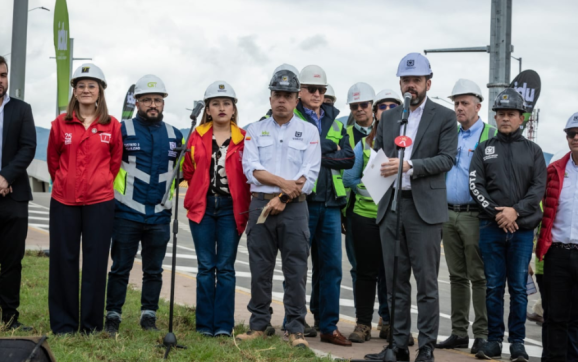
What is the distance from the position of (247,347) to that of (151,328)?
1202mm

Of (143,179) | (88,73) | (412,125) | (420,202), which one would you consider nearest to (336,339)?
(420,202)

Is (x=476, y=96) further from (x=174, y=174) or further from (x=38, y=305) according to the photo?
(x=38, y=305)

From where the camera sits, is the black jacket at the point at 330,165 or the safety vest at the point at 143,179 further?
the black jacket at the point at 330,165

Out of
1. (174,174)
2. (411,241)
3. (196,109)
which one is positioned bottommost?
(411,241)

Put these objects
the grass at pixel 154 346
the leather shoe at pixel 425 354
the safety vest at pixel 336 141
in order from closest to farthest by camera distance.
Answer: the grass at pixel 154 346 → the leather shoe at pixel 425 354 → the safety vest at pixel 336 141

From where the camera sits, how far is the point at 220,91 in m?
7.50

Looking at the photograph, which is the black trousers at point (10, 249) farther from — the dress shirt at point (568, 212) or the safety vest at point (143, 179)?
the dress shirt at point (568, 212)

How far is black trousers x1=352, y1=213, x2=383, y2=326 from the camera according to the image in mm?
7867

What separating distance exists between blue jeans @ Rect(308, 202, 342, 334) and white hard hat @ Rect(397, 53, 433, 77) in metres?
1.62

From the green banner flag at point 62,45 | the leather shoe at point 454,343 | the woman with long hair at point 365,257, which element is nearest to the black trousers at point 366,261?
the woman with long hair at point 365,257

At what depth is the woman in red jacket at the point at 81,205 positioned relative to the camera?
7027mm

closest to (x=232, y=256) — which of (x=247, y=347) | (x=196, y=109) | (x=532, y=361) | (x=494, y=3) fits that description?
(x=247, y=347)

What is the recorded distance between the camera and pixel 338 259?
767 centimetres

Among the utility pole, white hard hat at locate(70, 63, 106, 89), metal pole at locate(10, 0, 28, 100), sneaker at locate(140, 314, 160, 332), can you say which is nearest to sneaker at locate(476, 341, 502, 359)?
sneaker at locate(140, 314, 160, 332)
